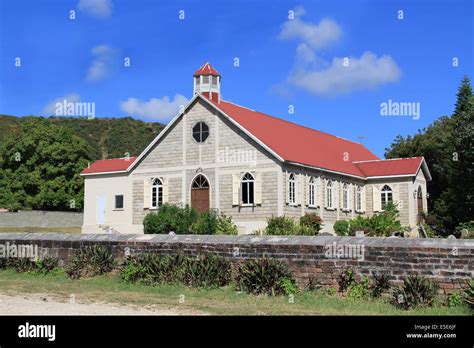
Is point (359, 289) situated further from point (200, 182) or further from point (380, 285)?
point (200, 182)

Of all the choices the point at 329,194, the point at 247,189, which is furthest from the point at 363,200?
the point at 247,189

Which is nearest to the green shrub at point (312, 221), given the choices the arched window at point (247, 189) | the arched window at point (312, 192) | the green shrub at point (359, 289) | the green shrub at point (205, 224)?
the arched window at point (312, 192)

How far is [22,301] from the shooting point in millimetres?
12570

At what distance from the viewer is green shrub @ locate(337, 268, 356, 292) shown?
13.5 meters

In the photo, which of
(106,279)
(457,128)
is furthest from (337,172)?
(106,279)

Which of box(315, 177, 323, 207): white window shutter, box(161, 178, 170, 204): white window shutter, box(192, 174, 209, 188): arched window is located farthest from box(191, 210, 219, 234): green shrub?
box(315, 177, 323, 207): white window shutter

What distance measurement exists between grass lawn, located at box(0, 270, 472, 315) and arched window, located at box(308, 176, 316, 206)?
1884cm

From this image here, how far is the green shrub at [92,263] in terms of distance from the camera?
1658 centimetres

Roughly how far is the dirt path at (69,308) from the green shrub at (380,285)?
4.14 m

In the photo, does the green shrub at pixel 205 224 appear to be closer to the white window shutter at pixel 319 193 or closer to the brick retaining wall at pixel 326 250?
the white window shutter at pixel 319 193

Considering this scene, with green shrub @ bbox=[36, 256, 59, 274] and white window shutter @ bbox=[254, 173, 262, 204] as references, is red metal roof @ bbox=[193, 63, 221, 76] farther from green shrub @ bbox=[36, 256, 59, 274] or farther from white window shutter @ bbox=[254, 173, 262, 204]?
green shrub @ bbox=[36, 256, 59, 274]

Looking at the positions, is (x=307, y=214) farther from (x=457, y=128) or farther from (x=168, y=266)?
(x=168, y=266)
